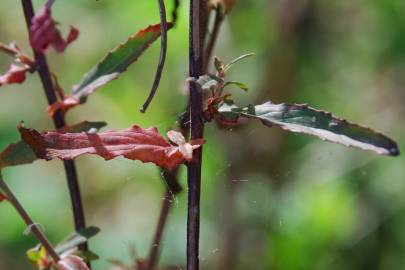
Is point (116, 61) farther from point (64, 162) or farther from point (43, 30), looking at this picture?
point (43, 30)

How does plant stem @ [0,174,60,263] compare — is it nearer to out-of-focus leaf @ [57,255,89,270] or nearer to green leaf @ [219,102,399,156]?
out-of-focus leaf @ [57,255,89,270]

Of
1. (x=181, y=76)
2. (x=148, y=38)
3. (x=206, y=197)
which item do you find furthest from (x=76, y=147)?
(x=181, y=76)

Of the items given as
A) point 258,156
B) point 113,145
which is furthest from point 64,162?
point 258,156

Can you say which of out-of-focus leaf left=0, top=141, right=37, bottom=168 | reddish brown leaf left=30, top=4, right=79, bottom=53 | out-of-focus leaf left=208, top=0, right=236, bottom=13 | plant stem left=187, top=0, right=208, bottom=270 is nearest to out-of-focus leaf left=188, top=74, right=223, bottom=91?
plant stem left=187, top=0, right=208, bottom=270

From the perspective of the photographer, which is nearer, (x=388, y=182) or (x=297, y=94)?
(x=388, y=182)

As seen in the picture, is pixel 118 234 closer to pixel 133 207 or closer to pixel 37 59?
pixel 133 207
